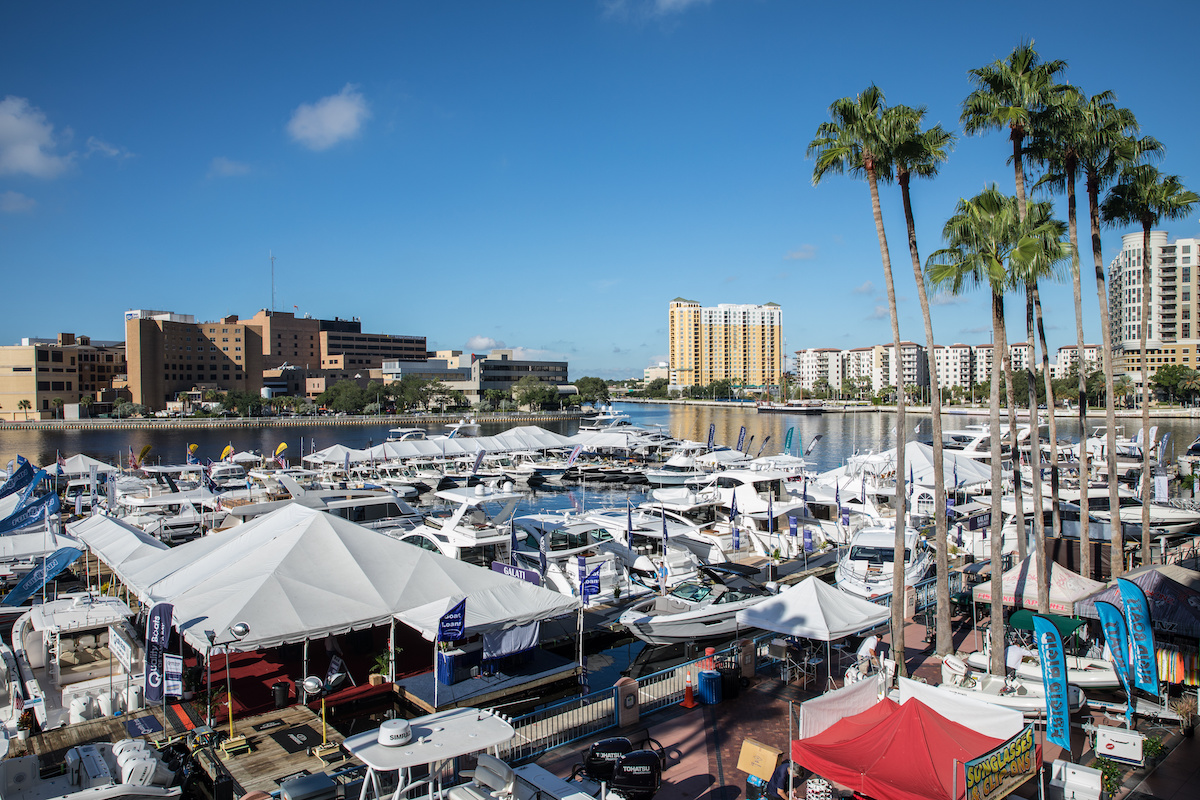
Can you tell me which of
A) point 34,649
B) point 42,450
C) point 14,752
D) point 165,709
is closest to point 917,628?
point 165,709

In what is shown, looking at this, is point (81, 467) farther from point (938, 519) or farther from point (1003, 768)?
point (1003, 768)

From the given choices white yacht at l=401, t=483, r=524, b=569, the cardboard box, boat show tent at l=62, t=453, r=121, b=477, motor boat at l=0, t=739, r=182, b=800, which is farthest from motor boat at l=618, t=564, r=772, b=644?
boat show tent at l=62, t=453, r=121, b=477

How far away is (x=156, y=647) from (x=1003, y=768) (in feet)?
42.2

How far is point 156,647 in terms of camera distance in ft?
41.2

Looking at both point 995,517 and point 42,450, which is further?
point 42,450

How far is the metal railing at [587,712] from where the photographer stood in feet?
39.5

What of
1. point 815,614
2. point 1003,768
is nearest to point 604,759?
point 1003,768

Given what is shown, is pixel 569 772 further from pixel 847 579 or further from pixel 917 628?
pixel 847 579

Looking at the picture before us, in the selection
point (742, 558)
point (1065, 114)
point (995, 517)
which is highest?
point (1065, 114)

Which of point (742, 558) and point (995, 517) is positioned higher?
point (995, 517)

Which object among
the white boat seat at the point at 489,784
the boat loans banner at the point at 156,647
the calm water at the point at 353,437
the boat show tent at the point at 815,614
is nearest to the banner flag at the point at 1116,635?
the boat show tent at the point at 815,614

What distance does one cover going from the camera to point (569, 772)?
11.2 metres

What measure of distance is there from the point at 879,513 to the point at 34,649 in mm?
32912

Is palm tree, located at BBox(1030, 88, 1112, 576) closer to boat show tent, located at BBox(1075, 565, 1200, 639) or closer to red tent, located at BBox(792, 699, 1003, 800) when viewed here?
boat show tent, located at BBox(1075, 565, 1200, 639)
